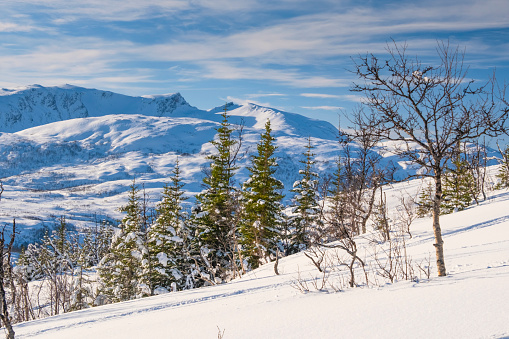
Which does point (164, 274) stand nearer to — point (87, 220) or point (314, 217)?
point (314, 217)

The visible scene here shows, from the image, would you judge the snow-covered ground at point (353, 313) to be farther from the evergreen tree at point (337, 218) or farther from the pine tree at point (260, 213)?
the pine tree at point (260, 213)

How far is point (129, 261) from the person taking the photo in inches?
1027

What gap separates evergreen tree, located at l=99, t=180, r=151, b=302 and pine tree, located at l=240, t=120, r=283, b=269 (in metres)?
7.08

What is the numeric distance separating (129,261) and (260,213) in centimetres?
1154

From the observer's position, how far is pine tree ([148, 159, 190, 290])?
2298 centimetres

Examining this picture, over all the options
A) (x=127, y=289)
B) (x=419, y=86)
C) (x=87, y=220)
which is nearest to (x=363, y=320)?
(x=419, y=86)

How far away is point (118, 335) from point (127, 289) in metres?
22.6

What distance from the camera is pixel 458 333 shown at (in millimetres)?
3652

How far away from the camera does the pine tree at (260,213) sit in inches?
878

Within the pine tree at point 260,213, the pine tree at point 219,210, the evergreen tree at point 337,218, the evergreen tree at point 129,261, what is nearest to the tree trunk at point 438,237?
the evergreen tree at point 337,218

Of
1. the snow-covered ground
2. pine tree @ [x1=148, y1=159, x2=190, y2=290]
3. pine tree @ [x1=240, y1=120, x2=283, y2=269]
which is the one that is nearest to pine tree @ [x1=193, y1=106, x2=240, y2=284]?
pine tree @ [x1=240, y1=120, x2=283, y2=269]

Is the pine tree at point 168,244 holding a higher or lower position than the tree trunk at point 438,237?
lower

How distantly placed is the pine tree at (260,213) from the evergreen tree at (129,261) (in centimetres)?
708

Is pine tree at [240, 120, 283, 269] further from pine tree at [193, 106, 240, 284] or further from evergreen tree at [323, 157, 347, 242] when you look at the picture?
evergreen tree at [323, 157, 347, 242]
